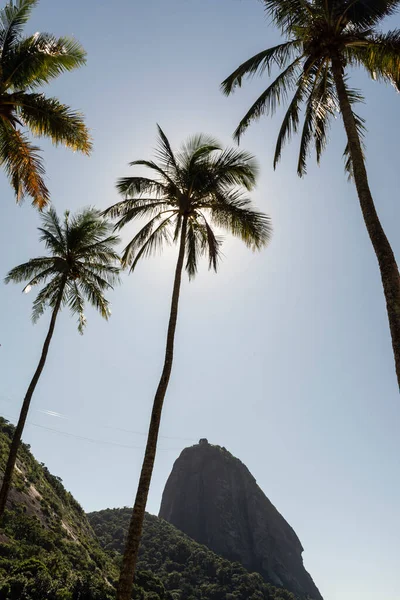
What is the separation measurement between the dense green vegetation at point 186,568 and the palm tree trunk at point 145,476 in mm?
66965

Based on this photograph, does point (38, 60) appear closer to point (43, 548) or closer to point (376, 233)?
point (376, 233)

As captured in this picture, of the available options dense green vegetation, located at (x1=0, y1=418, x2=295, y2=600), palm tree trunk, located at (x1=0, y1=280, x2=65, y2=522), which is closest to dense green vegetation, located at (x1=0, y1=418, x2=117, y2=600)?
dense green vegetation, located at (x1=0, y1=418, x2=295, y2=600)

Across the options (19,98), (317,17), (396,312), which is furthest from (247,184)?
(396,312)

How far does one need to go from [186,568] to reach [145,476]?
81876mm

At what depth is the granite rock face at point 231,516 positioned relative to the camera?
111250 mm

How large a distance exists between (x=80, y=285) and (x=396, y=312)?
16.3 meters

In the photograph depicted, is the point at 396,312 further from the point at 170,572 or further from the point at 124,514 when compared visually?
the point at 124,514

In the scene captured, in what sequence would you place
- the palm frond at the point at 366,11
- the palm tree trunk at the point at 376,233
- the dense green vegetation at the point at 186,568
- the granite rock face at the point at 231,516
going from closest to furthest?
the palm tree trunk at the point at 376,233 < the palm frond at the point at 366,11 < the dense green vegetation at the point at 186,568 < the granite rock face at the point at 231,516

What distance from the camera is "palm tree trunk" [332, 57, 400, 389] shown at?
6.71 metres

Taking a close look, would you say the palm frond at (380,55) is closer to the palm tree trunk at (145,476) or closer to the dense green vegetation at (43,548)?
the palm tree trunk at (145,476)

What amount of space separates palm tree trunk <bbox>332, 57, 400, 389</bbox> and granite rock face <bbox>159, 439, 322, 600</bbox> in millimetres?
121577

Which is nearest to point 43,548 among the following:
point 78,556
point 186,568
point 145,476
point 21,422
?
point 78,556

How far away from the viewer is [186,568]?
7681 cm

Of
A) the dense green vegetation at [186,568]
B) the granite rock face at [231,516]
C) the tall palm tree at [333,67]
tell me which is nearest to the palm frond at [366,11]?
the tall palm tree at [333,67]
